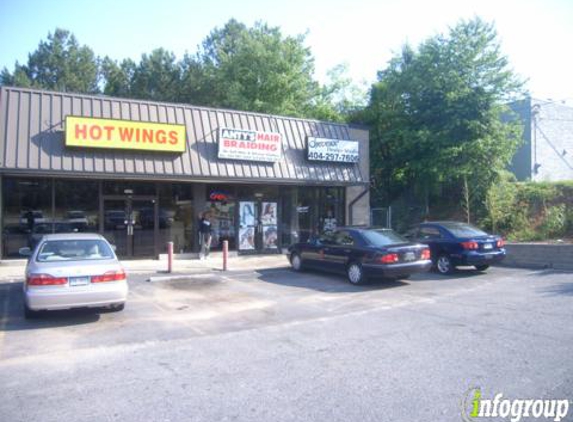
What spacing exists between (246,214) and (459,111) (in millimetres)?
10817

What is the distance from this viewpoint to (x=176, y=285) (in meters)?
12.1

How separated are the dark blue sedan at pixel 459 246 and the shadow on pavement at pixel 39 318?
9432mm

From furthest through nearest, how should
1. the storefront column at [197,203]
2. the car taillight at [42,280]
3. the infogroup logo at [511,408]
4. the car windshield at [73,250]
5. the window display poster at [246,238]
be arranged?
the window display poster at [246,238] < the storefront column at [197,203] < the car windshield at [73,250] < the car taillight at [42,280] < the infogroup logo at [511,408]

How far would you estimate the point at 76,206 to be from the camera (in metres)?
15.3

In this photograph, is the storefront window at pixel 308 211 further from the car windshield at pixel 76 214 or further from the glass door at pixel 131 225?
the car windshield at pixel 76 214

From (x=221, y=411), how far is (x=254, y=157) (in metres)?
13.2

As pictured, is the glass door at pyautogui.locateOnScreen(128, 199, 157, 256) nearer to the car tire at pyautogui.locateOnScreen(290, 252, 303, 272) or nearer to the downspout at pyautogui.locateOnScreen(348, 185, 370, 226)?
the car tire at pyautogui.locateOnScreen(290, 252, 303, 272)

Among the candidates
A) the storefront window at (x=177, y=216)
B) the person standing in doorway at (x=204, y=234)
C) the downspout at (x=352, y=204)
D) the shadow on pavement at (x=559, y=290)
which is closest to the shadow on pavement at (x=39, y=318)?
the storefront window at (x=177, y=216)

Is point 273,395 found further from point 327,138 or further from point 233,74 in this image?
point 233,74

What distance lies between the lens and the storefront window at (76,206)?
49.3 ft

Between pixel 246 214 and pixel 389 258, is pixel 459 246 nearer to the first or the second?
pixel 389 258

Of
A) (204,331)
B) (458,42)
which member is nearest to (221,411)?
(204,331)

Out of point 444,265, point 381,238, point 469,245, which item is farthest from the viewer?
point 444,265

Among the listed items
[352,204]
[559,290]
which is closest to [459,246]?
[559,290]
